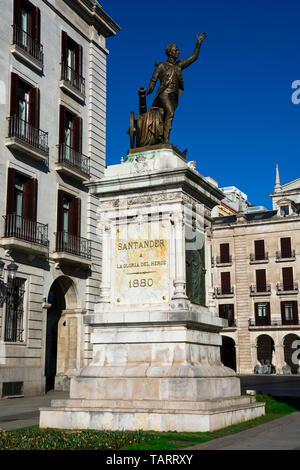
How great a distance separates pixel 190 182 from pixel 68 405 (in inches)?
221

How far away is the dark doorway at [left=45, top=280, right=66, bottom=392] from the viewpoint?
2952cm

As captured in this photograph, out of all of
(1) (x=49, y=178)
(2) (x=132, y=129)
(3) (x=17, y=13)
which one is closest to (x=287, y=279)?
(1) (x=49, y=178)

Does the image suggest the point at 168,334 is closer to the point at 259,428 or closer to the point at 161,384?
the point at 161,384

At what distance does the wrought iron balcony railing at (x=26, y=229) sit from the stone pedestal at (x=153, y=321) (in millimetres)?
10912

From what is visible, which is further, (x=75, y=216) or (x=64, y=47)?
(x=64, y=47)

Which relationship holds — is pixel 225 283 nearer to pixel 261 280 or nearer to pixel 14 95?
pixel 261 280

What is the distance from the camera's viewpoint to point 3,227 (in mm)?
24594

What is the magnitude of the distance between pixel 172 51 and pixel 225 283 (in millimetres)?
52456

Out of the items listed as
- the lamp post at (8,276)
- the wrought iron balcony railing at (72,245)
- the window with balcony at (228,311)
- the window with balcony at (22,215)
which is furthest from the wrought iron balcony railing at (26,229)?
the window with balcony at (228,311)

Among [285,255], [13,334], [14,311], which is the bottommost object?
[13,334]

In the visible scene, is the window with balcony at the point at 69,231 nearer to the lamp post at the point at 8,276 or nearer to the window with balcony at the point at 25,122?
the window with balcony at the point at 25,122

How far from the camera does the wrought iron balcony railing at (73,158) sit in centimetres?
2869

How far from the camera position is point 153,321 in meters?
12.9
